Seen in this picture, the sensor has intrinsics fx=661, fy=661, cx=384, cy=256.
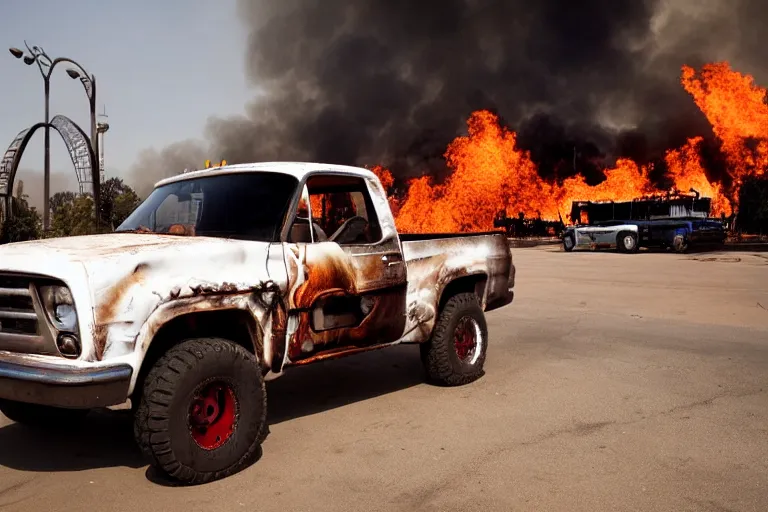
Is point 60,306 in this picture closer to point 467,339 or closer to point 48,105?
point 467,339

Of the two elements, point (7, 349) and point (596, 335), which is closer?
point (7, 349)

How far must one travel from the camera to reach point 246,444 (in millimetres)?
4125

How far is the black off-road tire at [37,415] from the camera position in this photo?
16.0ft

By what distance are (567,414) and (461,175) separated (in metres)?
44.0

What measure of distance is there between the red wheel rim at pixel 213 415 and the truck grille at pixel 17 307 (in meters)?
0.99

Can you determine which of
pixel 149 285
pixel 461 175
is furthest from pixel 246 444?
pixel 461 175

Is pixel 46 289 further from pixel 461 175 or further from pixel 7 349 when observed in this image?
pixel 461 175

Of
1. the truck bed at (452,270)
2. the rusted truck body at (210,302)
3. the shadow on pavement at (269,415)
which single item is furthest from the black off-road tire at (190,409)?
the truck bed at (452,270)

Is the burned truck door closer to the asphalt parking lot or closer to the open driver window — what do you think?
the open driver window

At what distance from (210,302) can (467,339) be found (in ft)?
10.2

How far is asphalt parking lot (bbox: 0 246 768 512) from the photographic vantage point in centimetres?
372

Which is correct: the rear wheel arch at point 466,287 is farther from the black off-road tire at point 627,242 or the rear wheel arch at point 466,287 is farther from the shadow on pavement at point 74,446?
the black off-road tire at point 627,242

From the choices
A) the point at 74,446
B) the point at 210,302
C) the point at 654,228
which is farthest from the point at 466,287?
the point at 654,228

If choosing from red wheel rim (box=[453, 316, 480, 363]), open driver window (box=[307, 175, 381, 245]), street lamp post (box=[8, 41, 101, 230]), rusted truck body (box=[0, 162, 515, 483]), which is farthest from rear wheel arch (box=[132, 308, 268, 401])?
street lamp post (box=[8, 41, 101, 230])
